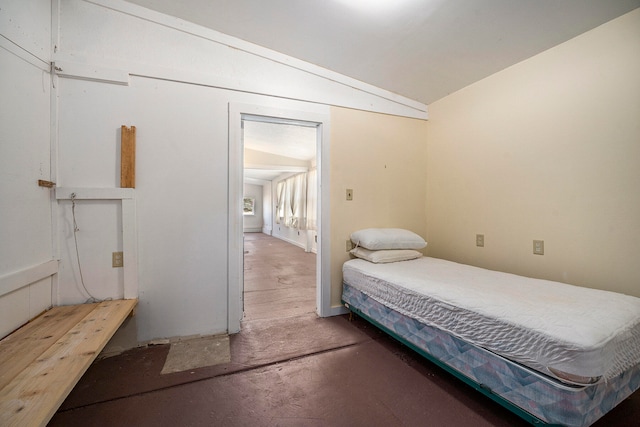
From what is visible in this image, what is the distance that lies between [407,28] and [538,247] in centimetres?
200

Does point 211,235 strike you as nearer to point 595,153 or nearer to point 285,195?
point 595,153

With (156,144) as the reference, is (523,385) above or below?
below

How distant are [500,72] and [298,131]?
115 inches

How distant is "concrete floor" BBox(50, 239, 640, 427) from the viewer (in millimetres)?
1348

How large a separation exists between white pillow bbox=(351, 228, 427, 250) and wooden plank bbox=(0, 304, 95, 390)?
216 centimetres

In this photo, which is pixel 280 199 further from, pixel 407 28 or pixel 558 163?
pixel 558 163

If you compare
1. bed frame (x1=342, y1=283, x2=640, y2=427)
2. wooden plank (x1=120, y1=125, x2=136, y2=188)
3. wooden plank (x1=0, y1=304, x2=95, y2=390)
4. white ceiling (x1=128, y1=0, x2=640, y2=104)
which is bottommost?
bed frame (x1=342, y1=283, x2=640, y2=427)

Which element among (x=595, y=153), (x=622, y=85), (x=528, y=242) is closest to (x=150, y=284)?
(x=528, y=242)

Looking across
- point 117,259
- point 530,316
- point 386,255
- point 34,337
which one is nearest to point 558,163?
point 530,316

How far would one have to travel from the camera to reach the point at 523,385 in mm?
1191

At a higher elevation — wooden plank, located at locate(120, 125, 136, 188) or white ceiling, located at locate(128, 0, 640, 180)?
white ceiling, located at locate(128, 0, 640, 180)

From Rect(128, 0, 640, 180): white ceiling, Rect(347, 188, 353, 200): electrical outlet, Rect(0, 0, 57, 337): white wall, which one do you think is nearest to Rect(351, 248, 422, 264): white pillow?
Rect(347, 188, 353, 200): electrical outlet

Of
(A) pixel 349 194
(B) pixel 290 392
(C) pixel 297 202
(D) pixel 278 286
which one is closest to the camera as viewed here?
(B) pixel 290 392

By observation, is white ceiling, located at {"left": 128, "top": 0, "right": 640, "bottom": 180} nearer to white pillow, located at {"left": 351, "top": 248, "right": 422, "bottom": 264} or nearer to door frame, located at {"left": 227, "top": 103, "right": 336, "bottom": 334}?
door frame, located at {"left": 227, "top": 103, "right": 336, "bottom": 334}
